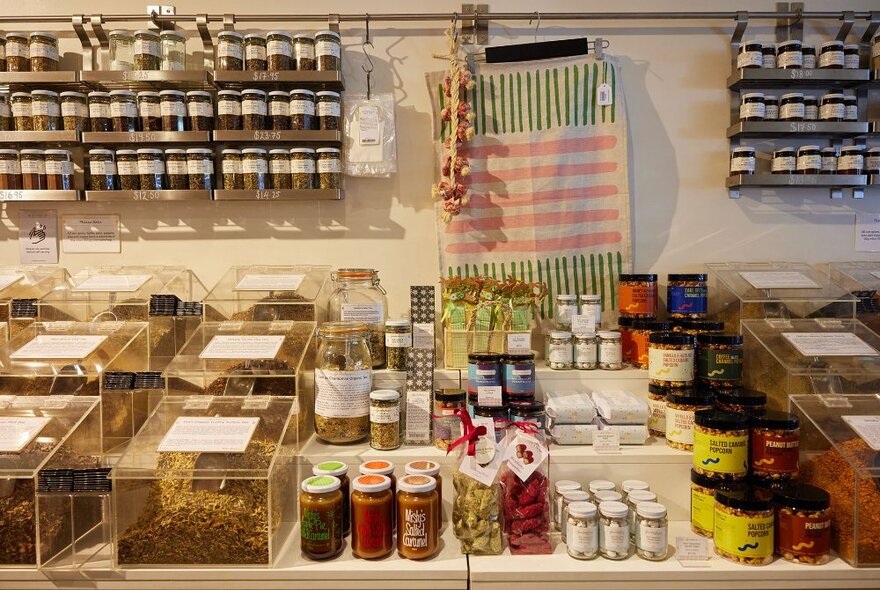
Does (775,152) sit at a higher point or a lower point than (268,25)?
lower

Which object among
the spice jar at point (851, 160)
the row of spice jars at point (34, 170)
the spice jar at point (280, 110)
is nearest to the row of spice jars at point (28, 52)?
the row of spice jars at point (34, 170)

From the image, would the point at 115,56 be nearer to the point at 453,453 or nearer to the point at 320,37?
the point at 320,37

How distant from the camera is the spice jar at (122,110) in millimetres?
2293

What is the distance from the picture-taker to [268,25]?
248cm

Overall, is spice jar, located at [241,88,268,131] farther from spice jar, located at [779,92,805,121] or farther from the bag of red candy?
spice jar, located at [779,92,805,121]

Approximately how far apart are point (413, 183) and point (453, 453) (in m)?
1.18

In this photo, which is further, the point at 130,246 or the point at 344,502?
the point at 130,246

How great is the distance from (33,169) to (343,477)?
1812 mm

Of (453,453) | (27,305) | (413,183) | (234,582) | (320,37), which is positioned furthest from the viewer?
(413,183)

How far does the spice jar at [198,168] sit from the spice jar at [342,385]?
3.03ft

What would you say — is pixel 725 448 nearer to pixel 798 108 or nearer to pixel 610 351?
pixel 610 351

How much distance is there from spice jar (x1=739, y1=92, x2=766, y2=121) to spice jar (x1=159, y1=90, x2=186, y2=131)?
2.18 metres

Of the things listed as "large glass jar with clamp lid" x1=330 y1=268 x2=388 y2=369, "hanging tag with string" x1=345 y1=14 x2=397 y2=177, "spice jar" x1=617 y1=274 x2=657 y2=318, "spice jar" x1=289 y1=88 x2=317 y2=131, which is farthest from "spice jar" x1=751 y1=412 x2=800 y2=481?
"spice jar" x1=289 y1=88 x2=317 y2=131

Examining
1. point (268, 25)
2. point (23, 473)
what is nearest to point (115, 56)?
→ point (268, 25)
